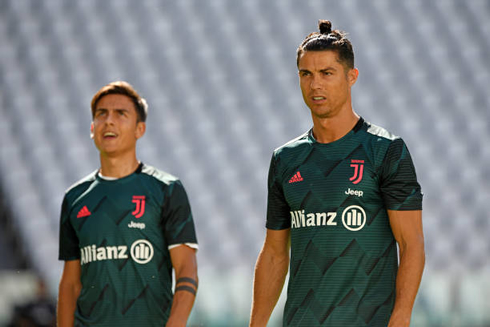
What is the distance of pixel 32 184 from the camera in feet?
40.6

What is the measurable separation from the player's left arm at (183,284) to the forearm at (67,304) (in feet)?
1.70

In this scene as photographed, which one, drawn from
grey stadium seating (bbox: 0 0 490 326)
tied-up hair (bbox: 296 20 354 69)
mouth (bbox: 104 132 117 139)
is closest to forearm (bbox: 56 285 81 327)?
mouth (bbox: 104 132 117 139)

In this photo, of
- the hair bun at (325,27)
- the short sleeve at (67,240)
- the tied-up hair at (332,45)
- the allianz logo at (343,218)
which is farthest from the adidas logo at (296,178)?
the short sleeve at (67,240)

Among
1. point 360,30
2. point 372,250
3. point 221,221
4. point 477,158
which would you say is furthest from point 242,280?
point 360,30

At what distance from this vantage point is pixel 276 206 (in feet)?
10.2

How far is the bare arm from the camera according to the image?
311 centimetres

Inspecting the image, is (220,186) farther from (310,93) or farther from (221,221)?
(310,93)

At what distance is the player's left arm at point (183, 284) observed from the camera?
321cm

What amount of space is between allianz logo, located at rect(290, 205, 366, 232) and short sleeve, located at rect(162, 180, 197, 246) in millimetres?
684

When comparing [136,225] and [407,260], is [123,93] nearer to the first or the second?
[136,225]

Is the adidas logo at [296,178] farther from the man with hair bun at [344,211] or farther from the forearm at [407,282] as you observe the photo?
the forearm at [407,282]

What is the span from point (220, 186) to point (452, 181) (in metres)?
3.95

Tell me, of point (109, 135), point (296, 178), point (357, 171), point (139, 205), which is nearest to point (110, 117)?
point (109, 135)

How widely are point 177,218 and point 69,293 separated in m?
0.63
